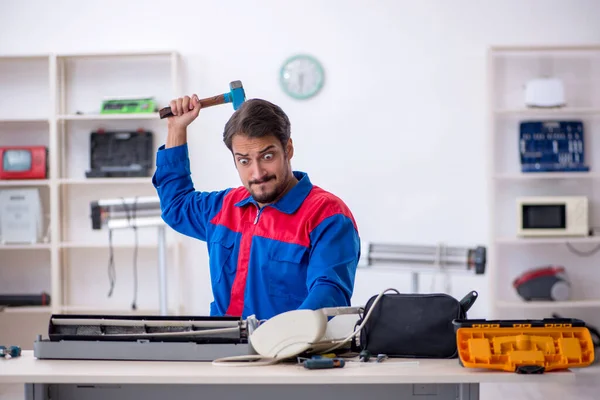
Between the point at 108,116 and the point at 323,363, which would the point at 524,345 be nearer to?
the point at 323,363

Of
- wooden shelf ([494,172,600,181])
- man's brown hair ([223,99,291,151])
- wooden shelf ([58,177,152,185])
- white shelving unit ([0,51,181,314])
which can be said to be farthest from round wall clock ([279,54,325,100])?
man's brown hair ([223,99,291,151])

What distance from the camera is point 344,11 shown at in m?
5.57

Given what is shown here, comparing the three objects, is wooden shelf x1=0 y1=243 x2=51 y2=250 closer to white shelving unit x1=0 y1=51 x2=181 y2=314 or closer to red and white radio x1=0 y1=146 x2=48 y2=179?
white shelving unit x1=0 y1=51 x2=181 y2=314

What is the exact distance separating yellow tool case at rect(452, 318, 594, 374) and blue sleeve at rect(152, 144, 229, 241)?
100cm

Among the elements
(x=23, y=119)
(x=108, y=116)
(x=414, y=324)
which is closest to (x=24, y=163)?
(x=23, y=119)

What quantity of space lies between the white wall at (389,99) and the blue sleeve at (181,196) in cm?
297

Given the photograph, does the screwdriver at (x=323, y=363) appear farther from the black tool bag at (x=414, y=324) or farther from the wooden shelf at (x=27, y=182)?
the wooden shelf at (x=27, y=182)

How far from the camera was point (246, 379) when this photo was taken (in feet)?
5.46

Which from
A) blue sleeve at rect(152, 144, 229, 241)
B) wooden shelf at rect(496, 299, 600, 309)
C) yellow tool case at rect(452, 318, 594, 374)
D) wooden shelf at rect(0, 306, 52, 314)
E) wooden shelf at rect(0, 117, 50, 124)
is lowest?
wooden shelf at rect(0, 306, 52, 314)

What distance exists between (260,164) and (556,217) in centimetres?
351

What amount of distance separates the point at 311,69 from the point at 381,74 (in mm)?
478

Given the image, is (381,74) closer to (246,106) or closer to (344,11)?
(344,11)

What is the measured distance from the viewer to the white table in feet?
5.49

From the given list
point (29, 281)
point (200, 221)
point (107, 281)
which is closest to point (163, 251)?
point (107, 281)
